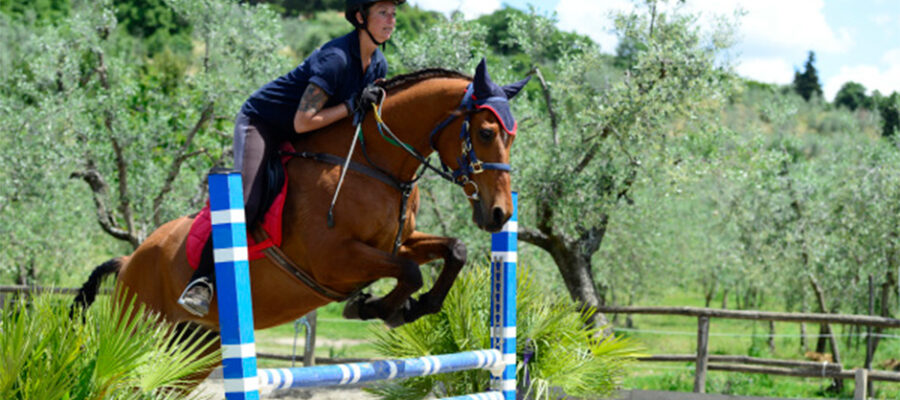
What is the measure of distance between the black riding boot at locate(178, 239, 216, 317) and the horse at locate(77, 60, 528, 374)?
0.20 metres

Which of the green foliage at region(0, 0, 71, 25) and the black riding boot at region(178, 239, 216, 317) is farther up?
the green foliage at region(0, 0, 71, 25)

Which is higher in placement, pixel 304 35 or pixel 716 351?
pixel 304 35

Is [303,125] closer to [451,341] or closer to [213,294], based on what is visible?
[213,294]

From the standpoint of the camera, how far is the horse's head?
10.4 ft

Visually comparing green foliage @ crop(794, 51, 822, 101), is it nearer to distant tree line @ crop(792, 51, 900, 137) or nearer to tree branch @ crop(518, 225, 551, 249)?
distant tree line @ crop(792, 51, 900, 137)

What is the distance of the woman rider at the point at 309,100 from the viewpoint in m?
3.40

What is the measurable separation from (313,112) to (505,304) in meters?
1.28

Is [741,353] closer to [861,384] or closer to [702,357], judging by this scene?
[702,357]

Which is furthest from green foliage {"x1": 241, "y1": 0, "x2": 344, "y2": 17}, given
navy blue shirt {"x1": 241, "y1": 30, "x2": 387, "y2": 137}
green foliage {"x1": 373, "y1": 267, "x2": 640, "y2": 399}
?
navy blue shirt {"x1": 241, "y1": 30, "x2": 387, "y2": 137}

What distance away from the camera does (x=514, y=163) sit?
9727 mm

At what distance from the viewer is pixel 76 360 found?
2520mm

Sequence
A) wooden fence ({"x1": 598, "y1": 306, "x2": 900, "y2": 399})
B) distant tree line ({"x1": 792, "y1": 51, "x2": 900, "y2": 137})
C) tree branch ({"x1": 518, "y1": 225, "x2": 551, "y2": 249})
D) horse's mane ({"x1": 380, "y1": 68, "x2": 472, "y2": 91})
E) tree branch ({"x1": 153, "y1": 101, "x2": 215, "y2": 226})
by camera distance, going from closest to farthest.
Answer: horse's mane ({"x1": 380, "y1": 68, "x2": 472, "y2": 91})
wooden fence ({"x1": 598, "y1": 306, "x2": 900, "y2": 399})
tree branch ({"x1": 518, "y1": 225, "x2": 551, "y2": 249})
tree branch ({"x1": 153, "y1": 101, "x2": 215, "y2": 226})
distant tree line ({"x1": 792, "y1": 51, "x2": 900, "y2": 137})

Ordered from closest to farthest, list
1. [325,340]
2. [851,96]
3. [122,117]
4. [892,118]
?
1. [122,117]
2. [325,340]
3. [892,118]
4. [851,96]

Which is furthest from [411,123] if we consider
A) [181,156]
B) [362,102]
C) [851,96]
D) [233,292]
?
[851,96]
